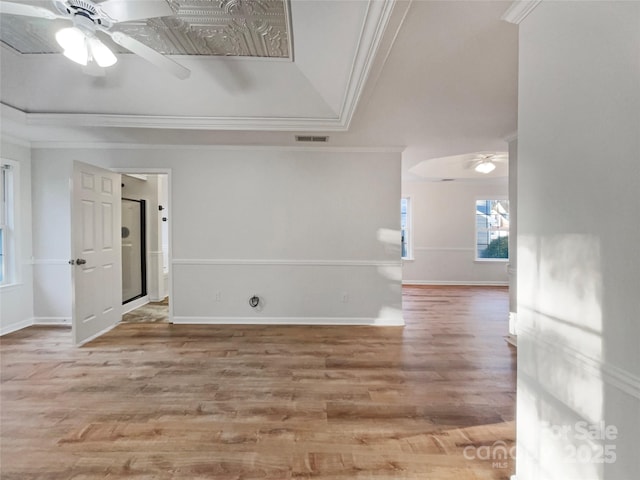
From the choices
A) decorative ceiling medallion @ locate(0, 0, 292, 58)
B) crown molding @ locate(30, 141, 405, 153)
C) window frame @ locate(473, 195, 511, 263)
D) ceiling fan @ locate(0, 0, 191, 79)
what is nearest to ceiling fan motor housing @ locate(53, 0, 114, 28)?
ceiling fan @ locate(0, 0, 191, 79)

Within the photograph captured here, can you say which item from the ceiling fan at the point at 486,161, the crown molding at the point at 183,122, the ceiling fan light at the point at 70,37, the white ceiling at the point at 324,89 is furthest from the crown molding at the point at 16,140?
the ceiling fan at the point at 486,161

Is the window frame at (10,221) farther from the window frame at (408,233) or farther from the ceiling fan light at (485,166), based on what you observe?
the window frame at (408,233)

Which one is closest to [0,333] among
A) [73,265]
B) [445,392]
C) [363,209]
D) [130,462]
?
[73,265]

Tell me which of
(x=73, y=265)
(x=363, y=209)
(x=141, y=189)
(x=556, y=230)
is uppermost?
(x=141, y=189)

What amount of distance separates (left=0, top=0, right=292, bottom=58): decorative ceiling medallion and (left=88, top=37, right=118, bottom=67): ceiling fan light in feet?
1.67

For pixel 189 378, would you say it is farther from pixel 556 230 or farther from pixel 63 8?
pixel 556 230

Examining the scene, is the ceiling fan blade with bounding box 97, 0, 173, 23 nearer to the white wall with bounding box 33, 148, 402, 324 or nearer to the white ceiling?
the white ceiling

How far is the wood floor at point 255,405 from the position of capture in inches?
67.4

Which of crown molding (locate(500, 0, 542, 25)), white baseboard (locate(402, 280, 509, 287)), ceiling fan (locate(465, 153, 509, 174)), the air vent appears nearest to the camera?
crown molding (locate(500, 0, 542, 25))

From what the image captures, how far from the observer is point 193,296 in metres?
4.18

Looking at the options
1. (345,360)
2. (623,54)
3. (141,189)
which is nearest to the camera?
(623,54)

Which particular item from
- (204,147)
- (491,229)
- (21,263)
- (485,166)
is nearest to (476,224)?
(491,229)

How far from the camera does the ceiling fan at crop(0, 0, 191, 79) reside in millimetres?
1576

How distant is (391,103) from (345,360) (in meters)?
2.53
